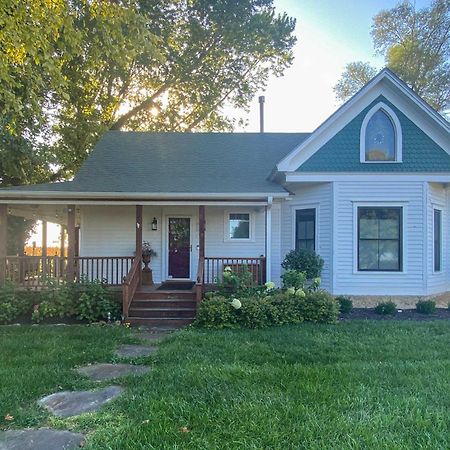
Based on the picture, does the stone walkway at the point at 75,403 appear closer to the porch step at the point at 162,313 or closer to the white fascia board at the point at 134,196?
the porch step at the point at 162,313

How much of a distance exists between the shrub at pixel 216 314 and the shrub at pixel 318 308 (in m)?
1.54

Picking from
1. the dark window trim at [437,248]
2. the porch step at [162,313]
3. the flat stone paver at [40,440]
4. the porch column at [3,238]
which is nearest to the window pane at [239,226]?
the porch step at [162,313]

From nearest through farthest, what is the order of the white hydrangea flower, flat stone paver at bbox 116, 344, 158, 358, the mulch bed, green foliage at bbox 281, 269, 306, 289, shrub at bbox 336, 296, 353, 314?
flat stone paver at bbox 116, 344, 158, 358
the white hydrangea flower
the mulch bed
green foliage at bbox 281, 269, 306, 289
shrub at bbox 336, 296, 353, 314

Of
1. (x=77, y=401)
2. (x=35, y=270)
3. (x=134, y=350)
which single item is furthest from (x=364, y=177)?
(x=35, y=270)

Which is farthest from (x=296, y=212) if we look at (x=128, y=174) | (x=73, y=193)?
(x=73, y=193)

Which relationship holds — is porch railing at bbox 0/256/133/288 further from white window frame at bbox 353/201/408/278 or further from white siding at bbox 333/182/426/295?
white window frame at bbox 353/201/408/278

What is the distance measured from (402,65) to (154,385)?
2664 cm

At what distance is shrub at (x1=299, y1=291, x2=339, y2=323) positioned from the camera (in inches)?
328

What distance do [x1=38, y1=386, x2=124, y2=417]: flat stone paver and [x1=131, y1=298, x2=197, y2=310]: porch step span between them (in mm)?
4446

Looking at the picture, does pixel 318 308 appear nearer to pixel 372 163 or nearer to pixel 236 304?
pixel 236 304

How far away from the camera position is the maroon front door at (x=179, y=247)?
11828 mm

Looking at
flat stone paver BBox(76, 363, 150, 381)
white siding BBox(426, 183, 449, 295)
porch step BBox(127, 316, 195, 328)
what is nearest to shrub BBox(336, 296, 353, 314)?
white siding BBox(426, 183, 449, 295)

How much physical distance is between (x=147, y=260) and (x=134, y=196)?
2.25m

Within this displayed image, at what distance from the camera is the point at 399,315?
9055 millimetres
